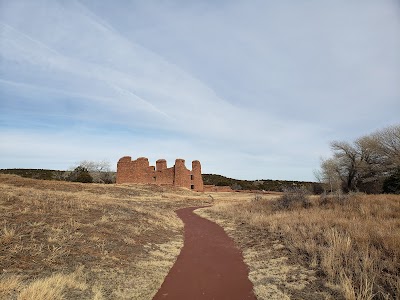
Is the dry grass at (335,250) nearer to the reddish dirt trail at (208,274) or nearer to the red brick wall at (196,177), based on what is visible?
the reddish dirt trail at (208,274)

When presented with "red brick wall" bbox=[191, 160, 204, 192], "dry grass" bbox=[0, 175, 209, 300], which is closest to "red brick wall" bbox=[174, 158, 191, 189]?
"red brick wall" bbox=[191, 160, 204, 192]

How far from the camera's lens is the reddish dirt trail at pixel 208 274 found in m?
7.07

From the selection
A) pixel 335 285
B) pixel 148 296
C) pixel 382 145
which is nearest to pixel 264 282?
pixel 335 285

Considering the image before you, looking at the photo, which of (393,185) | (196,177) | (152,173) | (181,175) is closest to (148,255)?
(393,185)

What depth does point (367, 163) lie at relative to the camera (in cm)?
4350

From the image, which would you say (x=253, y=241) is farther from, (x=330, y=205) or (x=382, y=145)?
(x=382, y=145)

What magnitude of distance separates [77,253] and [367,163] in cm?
4494

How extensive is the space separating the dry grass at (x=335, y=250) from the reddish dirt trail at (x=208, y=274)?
425 mm

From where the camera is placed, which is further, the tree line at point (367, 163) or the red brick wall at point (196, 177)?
the red brick wall at point (196, 177)

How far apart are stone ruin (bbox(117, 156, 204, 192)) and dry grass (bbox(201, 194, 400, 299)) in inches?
1436

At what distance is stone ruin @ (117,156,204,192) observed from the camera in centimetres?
5228

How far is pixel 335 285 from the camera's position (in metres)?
6.79

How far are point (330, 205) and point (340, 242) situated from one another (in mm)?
10431

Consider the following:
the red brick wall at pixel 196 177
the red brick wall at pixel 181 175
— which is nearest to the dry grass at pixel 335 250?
the red brick wall at pixel 181 175
